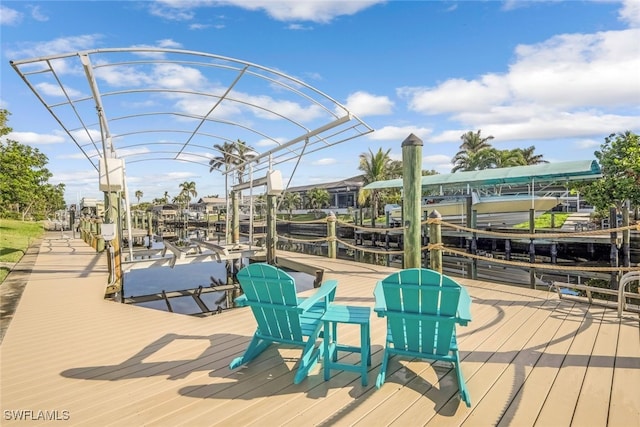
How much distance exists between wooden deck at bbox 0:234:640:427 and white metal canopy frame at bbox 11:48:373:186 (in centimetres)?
272

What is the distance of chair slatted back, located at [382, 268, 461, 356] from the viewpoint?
229 cm

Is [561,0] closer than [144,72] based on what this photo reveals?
No

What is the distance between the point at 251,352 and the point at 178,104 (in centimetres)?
444

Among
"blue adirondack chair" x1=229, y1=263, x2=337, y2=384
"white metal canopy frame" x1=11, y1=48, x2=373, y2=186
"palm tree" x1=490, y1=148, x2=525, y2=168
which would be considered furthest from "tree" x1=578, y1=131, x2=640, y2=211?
"palm tree" x1=490, y1=148, x2=525, y2=168

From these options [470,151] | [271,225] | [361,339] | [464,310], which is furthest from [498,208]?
[470,151]

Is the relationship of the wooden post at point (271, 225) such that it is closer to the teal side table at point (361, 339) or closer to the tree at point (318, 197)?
the teal side table at point (361, 339)

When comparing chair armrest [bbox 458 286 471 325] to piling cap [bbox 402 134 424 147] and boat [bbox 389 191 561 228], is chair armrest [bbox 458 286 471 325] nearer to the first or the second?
piling cap [bbox 402 134 424 147]

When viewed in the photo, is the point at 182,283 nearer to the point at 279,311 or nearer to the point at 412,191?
the point at 412,191

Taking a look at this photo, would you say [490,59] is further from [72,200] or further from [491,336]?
[72,200]

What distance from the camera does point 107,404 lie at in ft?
7.25

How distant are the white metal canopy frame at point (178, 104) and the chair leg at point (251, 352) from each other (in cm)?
302

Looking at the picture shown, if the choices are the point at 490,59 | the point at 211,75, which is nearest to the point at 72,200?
the point at 211,75

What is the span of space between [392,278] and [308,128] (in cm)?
401

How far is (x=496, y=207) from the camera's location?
49.9ft
